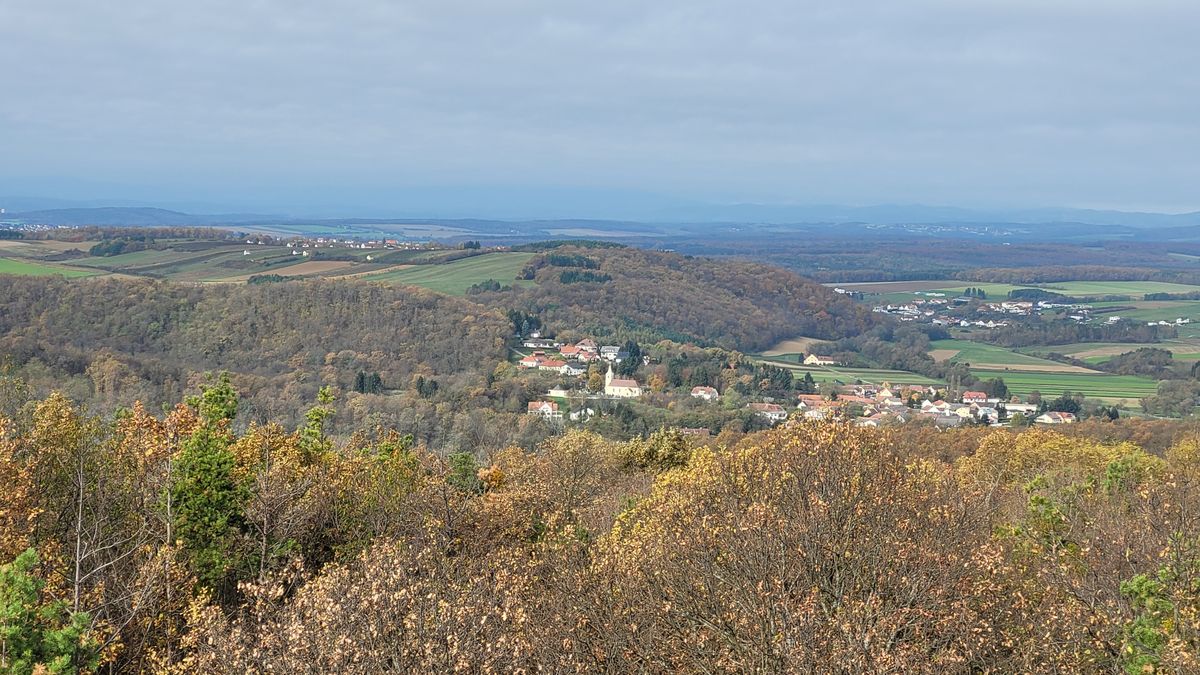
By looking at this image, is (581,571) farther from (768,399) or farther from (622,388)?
(622,388)

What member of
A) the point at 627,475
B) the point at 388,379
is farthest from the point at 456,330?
the point at 627,475

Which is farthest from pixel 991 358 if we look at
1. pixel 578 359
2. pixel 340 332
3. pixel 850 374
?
pixel 340 332

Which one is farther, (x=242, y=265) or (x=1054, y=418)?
(x=242, y=265)

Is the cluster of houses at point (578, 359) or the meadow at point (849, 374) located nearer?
the cluster of houses at point (578, 359)

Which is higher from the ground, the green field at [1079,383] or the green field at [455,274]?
the green field at [455,274]

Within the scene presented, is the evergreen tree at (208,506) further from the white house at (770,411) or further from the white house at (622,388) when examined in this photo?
the white house at (622,388)

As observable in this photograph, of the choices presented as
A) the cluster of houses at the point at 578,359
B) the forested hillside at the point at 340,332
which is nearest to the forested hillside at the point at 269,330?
the forested hillside at the point at 340,332

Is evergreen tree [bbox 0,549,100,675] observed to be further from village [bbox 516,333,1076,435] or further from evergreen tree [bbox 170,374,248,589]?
village [bbox 516,333,1076,435]

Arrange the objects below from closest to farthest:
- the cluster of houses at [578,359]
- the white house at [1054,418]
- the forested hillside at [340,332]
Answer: the forested hillside at [340,332]
the white house at [1054,418]
the cluster of houses at [578,359]
